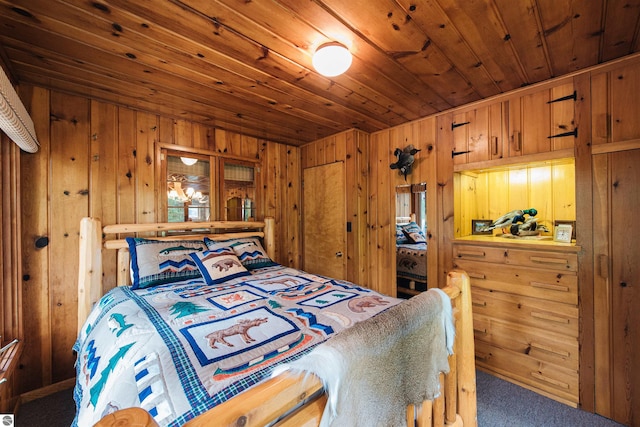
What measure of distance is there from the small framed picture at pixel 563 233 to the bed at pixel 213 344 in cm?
132

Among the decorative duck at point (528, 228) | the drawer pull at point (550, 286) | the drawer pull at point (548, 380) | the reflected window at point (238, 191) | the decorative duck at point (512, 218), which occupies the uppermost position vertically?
the reflected window at point (238, 191)

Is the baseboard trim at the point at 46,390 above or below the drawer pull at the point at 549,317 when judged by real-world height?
below

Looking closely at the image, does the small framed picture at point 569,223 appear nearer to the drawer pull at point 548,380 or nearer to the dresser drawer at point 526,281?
the dresser drawer at point 526,281

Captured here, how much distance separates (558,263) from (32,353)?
152 inches

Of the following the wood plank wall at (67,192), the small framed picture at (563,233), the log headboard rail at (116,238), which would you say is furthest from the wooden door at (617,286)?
the wood plank wall at (67,192)

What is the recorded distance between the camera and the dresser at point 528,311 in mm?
1816

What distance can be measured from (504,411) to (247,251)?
7.42ft

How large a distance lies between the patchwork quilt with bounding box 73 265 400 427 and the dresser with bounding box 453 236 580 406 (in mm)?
1120

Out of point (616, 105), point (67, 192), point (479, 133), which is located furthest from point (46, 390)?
point (616, 105)

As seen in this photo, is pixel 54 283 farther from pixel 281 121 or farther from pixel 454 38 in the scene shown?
pixel 454 38

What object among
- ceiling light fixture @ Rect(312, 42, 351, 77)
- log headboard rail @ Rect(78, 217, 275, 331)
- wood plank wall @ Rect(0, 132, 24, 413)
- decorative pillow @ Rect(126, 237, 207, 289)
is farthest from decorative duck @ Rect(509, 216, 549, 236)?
wood plank wall @ Rect(0, 132, 24, 413)

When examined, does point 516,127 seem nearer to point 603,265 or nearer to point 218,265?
point 603,265

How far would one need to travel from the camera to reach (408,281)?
2693 millimetres

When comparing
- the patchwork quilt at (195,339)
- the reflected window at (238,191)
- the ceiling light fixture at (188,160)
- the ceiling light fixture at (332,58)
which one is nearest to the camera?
the patchwork quilt at (195,339)
